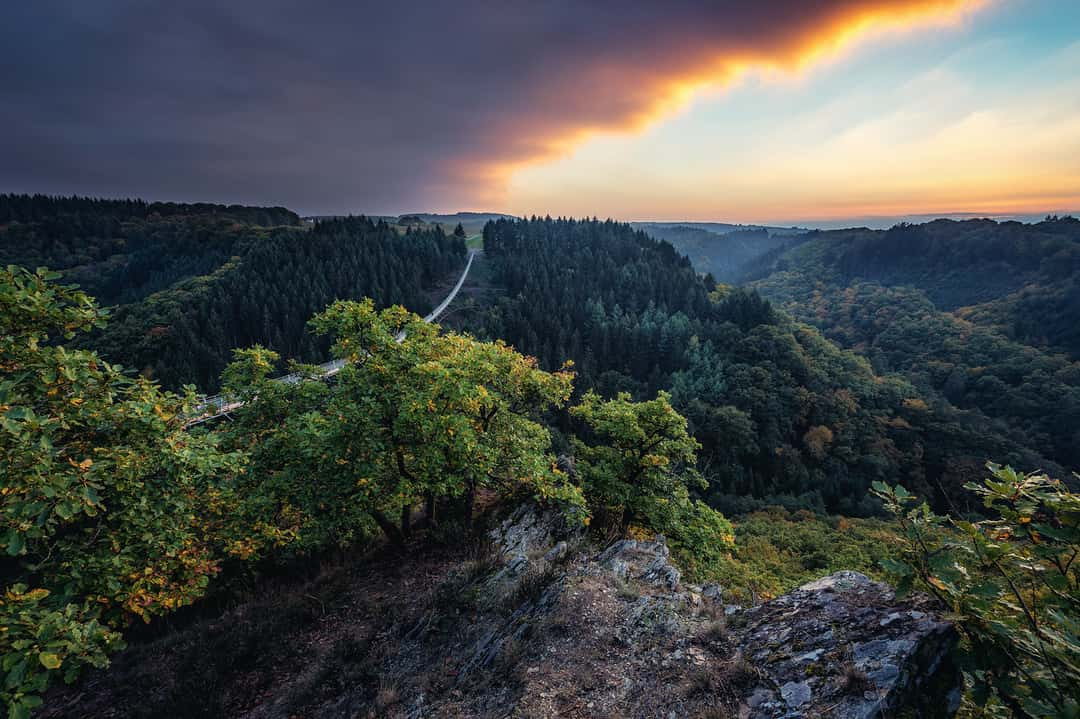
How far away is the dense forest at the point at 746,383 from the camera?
72438mm

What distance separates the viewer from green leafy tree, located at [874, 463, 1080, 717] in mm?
3504

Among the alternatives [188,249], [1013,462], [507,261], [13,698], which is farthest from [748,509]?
[188,249]

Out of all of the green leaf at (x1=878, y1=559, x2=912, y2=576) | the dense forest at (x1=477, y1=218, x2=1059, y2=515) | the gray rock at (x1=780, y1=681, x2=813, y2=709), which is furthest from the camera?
the dense forest at (x1=477, y1=218, x2=1059, y2=515)

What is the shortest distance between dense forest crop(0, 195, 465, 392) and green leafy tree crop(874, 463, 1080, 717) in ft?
186

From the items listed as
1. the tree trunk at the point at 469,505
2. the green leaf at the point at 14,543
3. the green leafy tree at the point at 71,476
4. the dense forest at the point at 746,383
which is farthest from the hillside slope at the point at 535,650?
the dense forest at the point at 746,383

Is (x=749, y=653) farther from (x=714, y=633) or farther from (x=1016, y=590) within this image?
(x=1016, y=590)

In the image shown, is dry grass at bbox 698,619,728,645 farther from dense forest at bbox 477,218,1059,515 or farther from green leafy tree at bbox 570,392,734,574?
dense forest at bbox 477,218,1059,515

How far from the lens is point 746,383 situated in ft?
290

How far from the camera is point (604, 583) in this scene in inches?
453

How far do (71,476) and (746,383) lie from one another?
9704 cm

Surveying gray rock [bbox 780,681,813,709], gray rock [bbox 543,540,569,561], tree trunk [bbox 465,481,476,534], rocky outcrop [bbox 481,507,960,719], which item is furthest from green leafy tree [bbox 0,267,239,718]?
gray rock [bbox 780,681,813,709]

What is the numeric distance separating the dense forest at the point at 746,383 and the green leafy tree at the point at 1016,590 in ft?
207

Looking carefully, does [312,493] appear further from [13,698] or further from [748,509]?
[748,509]

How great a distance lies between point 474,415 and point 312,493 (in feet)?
18.4
